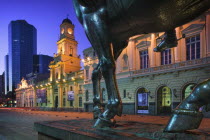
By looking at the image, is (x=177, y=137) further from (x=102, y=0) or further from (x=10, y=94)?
(x=10, y=94)

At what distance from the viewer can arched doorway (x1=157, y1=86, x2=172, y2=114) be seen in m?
20.0

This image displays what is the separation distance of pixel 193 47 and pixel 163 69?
365cm

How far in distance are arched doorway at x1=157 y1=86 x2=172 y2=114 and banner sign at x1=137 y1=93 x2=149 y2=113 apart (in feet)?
4.80

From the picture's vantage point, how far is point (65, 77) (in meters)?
39.5

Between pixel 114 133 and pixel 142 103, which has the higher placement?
pixel 114 133

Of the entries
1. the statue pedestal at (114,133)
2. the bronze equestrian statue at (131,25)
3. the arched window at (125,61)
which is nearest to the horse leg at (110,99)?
the bronze equestrian statue at (131,25)

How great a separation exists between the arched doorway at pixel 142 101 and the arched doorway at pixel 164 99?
1.38 meters

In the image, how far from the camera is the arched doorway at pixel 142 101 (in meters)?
21.1

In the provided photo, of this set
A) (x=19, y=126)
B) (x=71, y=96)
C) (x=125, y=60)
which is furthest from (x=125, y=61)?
(x=19, y=126)

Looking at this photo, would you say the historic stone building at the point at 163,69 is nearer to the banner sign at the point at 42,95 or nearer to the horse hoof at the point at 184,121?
the horse hoof at the point at 184,121

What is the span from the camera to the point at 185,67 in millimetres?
17562

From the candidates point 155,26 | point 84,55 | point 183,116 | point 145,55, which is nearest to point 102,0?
point 155,26

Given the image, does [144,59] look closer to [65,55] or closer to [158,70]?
[158,70]

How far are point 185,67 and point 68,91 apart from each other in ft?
84.5
